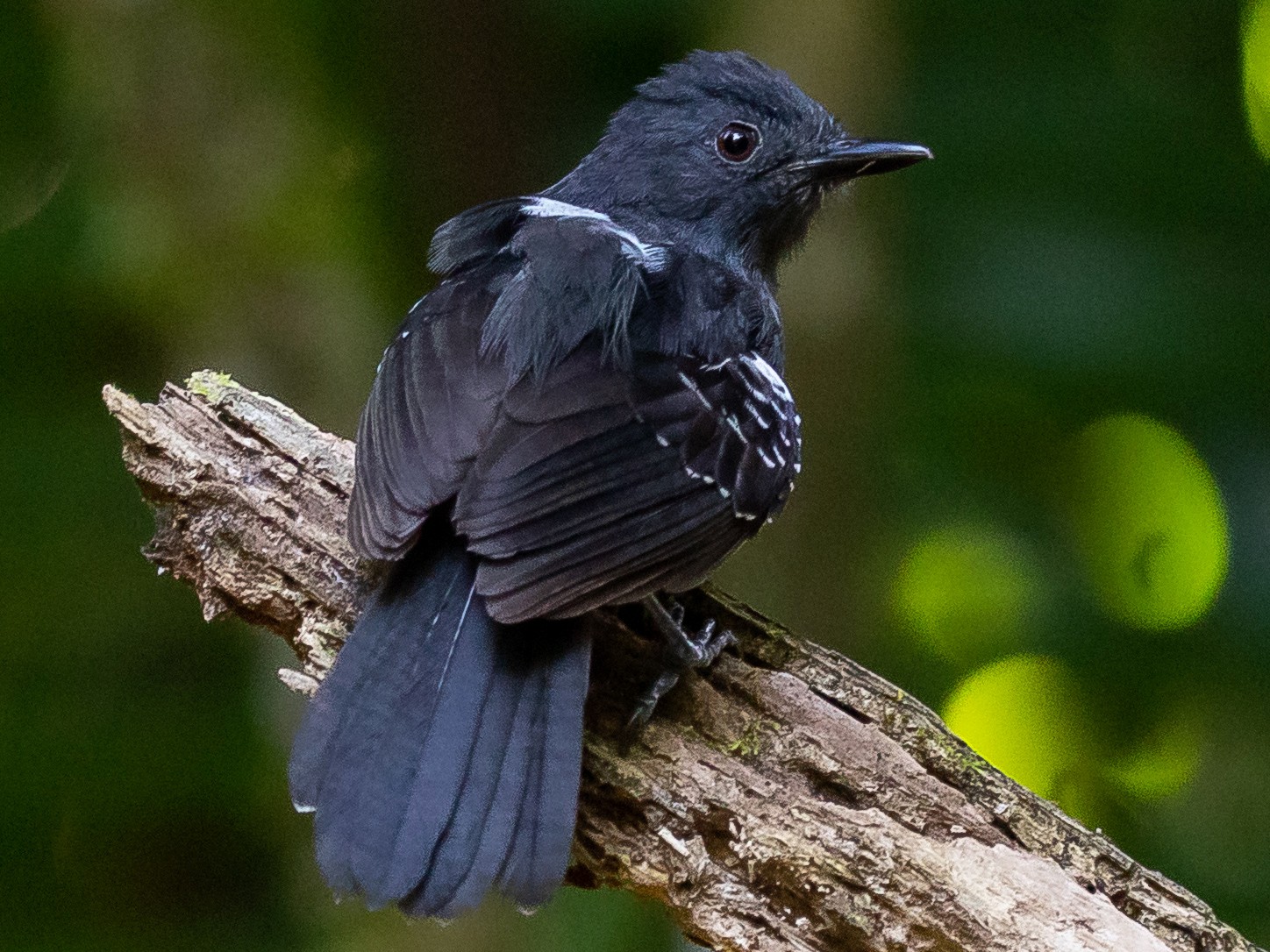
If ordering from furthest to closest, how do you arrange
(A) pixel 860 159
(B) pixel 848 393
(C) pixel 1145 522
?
(C) pixel 1145 522 < (B) pixel 848 393 < (A) pixel 860 159

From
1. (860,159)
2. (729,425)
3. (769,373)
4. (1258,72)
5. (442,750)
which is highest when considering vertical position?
(1258,72)

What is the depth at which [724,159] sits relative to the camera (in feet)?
13.1

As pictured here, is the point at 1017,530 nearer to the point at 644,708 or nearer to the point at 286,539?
the point at 644,708

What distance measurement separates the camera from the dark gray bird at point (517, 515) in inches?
100

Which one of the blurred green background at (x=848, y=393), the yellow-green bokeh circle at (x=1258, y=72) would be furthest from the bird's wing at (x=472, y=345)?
the yellow-green bokeh circle at (x=1258, y=72)

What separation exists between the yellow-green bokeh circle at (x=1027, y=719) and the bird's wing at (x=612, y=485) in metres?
1.54

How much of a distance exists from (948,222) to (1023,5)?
79cm

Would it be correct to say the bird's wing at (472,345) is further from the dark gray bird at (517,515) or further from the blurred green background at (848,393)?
the blurred green background at (848,393)

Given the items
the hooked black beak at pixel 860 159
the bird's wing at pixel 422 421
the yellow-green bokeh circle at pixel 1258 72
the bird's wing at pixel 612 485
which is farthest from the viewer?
the yellow-green bokeh circle at pixel 1258 72

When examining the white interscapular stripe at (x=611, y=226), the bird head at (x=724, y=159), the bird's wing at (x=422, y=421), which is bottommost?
the bird's wing at (x=422, y=421)

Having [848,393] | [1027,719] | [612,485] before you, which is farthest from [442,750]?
[1027,719]

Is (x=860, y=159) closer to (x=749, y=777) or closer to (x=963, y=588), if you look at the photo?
(x=963, y=588)

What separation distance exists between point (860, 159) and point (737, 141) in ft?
1.14

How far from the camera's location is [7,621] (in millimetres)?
4754
